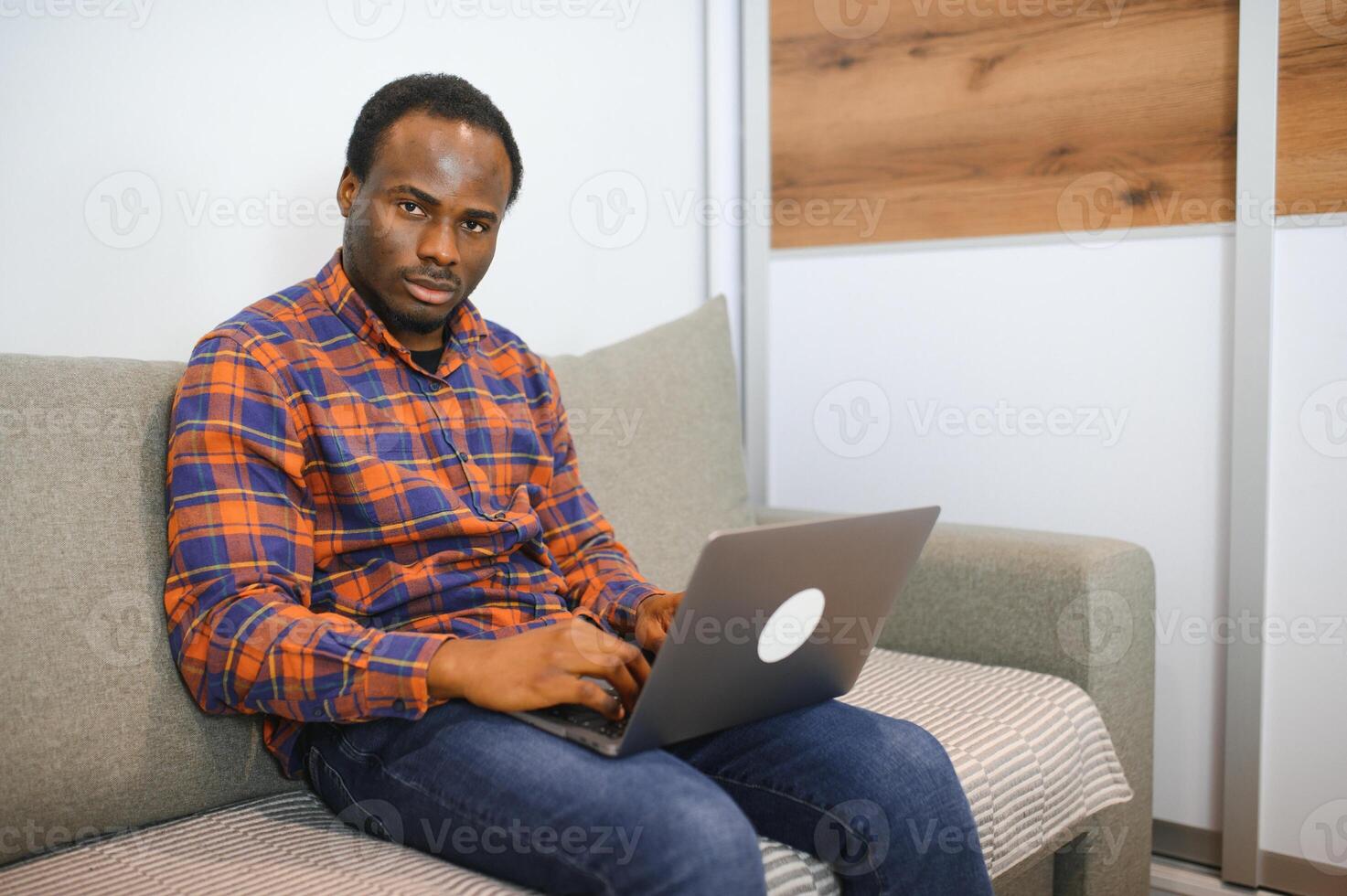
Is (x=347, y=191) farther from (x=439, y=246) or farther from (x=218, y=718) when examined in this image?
(x=218, y=718)

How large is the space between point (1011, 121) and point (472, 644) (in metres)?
1.37

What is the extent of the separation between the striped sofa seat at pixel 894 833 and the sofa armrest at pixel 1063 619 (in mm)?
42

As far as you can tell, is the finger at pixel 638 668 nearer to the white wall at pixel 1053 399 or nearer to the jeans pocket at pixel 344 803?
Answer: the jeans pocket at pixel 344 803

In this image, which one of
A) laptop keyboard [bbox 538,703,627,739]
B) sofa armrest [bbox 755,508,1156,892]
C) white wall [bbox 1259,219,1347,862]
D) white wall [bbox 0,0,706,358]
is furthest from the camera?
white wall [bbox 1259,219,1347,862]

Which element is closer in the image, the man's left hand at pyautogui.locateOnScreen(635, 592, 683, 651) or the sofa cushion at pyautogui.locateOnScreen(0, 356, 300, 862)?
the sofa cushion at pyautogui.locateOnScreen(0, 356, 300, 862)

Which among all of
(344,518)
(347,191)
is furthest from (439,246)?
(344,518)

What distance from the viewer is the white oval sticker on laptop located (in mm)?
1022

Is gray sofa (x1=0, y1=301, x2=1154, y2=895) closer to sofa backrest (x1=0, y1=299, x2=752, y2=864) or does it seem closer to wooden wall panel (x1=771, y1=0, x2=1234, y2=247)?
sofa backrest (x1=0, y1=299, x2=752, y2=864)

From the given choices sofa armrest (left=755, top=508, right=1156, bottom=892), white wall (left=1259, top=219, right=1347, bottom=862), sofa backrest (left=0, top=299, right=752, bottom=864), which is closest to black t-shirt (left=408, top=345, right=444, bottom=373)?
sofa backrest (left=0, top=299, right=752, bottom=864)

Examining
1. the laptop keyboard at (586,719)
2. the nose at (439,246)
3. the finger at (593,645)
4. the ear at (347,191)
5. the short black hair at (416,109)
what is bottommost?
the laptop keyboard at (586,719)

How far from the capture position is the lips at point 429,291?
48.9 inches

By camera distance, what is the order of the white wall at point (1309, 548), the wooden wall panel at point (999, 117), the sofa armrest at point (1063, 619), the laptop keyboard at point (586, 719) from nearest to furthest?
1. the laptop keyboard at point (586, 719)
2. the sofa armrest at point (1063, 619)
3. the white wall at point (1309, 548)
4. the wooden wall panel at point (999, 117)

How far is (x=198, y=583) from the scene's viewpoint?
1075 millimetres

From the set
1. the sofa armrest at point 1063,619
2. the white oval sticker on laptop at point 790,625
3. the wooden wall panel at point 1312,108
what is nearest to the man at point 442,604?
the white oval sticker on laptop at point 790,625
